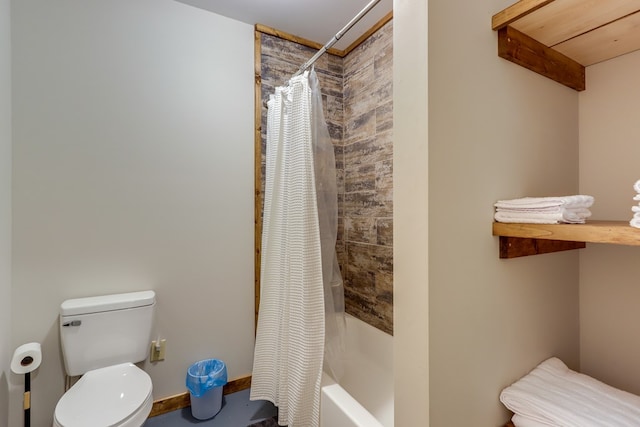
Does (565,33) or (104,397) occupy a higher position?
(565,33)

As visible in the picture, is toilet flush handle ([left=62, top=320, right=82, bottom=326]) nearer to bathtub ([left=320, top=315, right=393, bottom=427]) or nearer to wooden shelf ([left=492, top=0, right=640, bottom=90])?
bathtub ([left=320, top=315, right=393, bottom=427])

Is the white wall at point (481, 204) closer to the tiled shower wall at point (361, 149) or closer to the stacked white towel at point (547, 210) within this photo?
the stacked white towel at point (547, 210)

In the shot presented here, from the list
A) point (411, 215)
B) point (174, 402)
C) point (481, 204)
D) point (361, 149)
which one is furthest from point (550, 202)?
point (174, 402)

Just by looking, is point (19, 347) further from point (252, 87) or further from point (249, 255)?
point (252, 87)

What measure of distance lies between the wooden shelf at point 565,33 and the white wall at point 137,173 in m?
1.67

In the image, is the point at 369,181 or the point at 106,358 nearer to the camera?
the point at 106,358

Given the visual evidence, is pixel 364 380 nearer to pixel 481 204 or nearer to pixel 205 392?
pixel 205 392

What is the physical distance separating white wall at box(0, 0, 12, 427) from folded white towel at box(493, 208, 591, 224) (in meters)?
2.17

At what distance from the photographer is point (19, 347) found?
57.6 inches

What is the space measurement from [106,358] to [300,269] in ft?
3.93

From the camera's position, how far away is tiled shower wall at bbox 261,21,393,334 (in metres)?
2.00

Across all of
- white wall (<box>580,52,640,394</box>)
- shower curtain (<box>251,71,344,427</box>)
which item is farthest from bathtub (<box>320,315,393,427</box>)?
white wall (<box>580,52,640,394</box>)

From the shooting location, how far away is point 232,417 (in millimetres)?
1817

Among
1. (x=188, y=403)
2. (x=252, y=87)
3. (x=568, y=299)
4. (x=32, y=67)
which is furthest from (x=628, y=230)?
(x=32, y=67)
